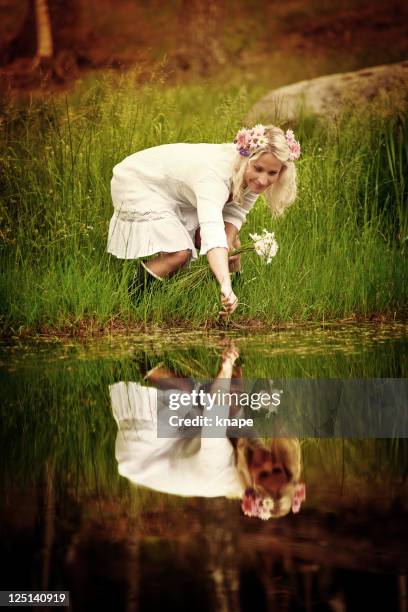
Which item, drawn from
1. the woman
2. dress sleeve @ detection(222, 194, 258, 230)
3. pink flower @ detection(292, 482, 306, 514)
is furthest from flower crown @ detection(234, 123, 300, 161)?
pink flower @ detection(292, 482, 306, 514)

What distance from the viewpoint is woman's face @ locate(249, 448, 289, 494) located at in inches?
87.4

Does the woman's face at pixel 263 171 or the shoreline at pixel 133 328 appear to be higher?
the woman's face at pixel 263 171

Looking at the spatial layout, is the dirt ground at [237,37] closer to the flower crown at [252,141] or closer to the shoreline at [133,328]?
the shoreline at [133,328]

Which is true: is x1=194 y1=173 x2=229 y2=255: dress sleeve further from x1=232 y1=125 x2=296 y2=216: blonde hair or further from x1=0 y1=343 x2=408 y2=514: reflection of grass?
x1=0 y1=343 x2=408 y2=514: reflection of grass

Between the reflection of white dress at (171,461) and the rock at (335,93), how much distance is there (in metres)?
4.48

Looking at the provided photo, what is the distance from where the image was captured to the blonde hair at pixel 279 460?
6.92 ft

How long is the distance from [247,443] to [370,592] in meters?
0.92

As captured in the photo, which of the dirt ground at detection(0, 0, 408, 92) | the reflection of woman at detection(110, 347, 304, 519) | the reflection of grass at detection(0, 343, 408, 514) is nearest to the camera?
the reflection of woman at detection(110, 347, 304, 519)

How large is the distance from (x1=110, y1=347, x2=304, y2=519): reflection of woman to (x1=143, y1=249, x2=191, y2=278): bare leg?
166 centimetres

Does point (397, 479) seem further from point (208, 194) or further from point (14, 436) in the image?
point (208, 194)

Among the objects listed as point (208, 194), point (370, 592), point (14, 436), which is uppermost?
point (208, 194)

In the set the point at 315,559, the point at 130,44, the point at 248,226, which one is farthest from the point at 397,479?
the point at 130,44

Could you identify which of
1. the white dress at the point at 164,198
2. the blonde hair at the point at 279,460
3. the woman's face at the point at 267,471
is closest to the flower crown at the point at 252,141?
the white dress at the point at 164,198

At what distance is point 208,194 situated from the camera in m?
4.04
